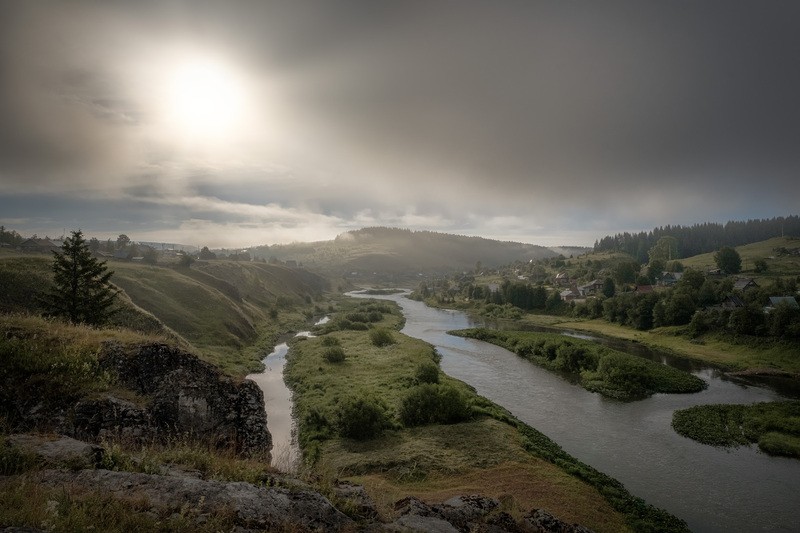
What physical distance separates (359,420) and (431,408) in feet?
24.9

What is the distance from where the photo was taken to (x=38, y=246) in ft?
408

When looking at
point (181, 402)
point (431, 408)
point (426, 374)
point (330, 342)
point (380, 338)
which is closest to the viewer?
point (181, 402)

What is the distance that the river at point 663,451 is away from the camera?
87.0 ft

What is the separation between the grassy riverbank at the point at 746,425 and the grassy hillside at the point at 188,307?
55.0 metres

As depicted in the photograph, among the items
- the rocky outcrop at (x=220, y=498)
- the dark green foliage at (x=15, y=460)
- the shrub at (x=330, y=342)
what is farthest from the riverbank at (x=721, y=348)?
the dark green foliage at (x=15, y=460)

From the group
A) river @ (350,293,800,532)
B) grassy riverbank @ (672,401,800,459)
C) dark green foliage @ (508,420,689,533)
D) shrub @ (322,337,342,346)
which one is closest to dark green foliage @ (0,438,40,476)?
dark green foliage @ (508,420,689,533)

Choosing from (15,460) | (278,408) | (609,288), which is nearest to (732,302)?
(609,288)

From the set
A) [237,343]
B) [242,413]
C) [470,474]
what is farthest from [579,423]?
[237,343]

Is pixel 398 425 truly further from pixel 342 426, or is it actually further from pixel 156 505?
pixel 156 505

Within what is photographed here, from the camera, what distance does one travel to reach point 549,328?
103250 millimetres

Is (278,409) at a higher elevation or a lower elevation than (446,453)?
lower

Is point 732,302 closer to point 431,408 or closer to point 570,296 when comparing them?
point 570,296

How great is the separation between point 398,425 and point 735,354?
2693 inches

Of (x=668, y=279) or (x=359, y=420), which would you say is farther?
(x=668, y=279)
